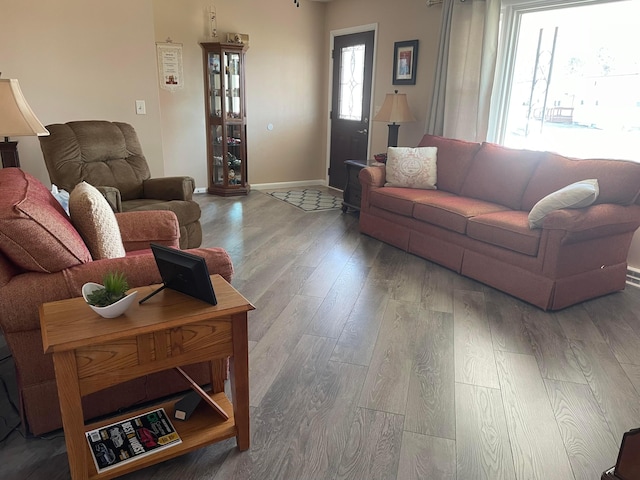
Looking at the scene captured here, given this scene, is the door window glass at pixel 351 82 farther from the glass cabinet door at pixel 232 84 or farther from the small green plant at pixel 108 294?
the small green plant at pixel 108 294

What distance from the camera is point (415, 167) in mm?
4289

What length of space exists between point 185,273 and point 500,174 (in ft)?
10.0

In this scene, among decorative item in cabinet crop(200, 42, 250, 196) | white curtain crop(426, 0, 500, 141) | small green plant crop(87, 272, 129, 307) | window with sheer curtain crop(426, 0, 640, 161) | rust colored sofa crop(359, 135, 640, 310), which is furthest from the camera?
decorative item in cabinet crop(200, 42, 250, 196)

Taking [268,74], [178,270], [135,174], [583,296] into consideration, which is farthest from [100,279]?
[268,74]

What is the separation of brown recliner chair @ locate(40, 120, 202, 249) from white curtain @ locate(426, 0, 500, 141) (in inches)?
103

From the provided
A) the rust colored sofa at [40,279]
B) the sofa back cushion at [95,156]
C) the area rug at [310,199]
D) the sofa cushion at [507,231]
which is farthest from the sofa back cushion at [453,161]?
the rust colored sofa at [40,279]

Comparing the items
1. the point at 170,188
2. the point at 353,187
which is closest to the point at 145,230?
the point at 170,188

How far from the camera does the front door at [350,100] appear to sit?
19.5 feet

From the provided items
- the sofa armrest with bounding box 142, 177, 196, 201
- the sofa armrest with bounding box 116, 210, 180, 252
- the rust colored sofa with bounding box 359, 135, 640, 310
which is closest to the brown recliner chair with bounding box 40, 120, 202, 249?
the sofa armrest with bounding box 142, 177, 196, 201

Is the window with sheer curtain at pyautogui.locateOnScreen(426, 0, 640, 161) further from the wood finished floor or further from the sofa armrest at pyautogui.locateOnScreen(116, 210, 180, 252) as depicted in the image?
the sofa armrest at pyautogui.locateOnScreen(116, 210, 180, 252)

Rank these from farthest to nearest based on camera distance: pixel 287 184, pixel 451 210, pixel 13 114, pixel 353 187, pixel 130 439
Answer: pixel 287 184 < pixel 353 187 < pixel 451 210 < pixel 13 114 < pixel 130 439

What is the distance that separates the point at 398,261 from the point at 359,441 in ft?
7.24

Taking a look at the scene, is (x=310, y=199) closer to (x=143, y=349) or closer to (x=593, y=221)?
(x=593, y=221)

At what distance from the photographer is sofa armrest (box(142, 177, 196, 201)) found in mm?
3648
